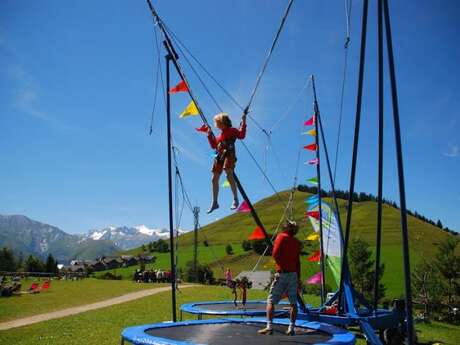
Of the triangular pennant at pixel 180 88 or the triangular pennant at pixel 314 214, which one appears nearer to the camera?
the triangular pennant at pixel 180 88

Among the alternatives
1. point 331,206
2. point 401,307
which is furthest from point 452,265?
point 401,307

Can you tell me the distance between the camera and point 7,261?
60.0 meters

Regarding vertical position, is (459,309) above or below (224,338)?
below

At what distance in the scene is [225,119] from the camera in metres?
5.14

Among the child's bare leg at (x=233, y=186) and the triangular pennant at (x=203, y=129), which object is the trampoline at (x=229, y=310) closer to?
the child's bare leg at (x=233, y=186)

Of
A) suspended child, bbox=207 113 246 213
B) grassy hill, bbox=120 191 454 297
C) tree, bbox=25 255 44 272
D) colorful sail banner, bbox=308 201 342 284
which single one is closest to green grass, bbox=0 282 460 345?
colorful sail banner, bbox=308 201 342 284

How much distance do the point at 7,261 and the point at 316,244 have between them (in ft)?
144

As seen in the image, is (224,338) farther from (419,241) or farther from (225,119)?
(419,241)

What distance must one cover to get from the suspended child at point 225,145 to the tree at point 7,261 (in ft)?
206

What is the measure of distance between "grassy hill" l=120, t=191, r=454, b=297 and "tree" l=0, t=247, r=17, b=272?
2137 cm

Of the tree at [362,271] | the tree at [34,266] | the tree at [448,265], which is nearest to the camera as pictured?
the tree at [448,265]

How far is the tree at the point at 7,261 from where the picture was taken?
193 ft

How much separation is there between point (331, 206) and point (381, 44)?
6708mm

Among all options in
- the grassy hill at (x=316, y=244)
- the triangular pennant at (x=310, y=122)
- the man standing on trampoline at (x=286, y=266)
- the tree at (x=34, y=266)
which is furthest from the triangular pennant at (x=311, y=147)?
the tree at (x=34, y=266)
